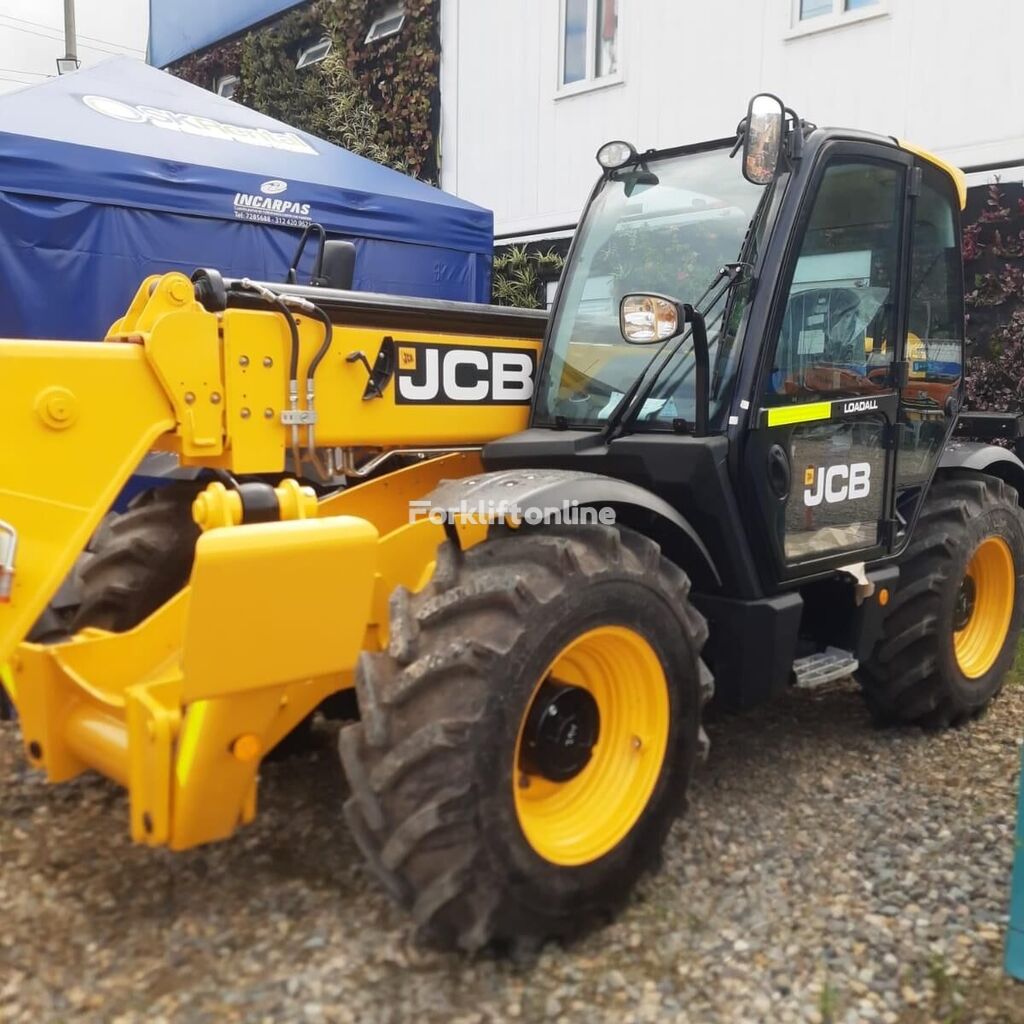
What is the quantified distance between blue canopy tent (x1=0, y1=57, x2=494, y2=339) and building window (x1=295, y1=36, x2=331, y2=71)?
17.4 ft

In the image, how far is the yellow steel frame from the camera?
2.37m

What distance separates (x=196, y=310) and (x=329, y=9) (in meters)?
10.8

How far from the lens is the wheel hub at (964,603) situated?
4.23m

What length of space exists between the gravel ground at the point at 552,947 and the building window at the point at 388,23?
10010mm

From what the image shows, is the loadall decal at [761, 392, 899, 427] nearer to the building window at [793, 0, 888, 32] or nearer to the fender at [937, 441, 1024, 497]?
the fender at [937, 441, 1024, 497]

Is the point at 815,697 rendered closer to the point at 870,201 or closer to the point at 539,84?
the point at 870,201

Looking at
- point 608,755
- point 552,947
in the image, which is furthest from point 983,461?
point 552,947

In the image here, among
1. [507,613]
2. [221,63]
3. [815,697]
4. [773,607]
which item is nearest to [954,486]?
[815,697]

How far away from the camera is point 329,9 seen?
12.2 meters

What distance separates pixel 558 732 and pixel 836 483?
1.51 m

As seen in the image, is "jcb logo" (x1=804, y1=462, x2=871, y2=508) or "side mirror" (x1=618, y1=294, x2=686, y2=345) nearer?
"side mirror" (x1=618, y1=294, x2=686, y2=345)

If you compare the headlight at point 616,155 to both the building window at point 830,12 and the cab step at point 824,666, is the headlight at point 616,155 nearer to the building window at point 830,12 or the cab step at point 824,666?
the cab step at point 824,666

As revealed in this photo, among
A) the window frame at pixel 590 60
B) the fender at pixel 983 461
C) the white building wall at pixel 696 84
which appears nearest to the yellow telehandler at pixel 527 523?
the fender at pixel 983 461

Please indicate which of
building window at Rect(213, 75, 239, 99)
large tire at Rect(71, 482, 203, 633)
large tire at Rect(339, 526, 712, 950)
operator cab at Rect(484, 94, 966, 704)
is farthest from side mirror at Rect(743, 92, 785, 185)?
building window at Rect(213, 75, 239, 99)
